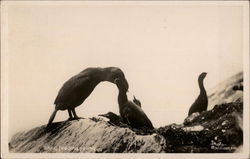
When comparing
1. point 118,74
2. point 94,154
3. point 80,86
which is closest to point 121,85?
point 118,74

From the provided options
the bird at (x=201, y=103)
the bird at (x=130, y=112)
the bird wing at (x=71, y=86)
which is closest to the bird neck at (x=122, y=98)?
the bird at (x=130, y=112)

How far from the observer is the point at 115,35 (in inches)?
61.5

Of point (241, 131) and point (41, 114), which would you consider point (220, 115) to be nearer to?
point (241, 131)

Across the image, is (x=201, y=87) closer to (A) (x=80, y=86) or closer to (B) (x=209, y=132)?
(B) (x=209, y=132)

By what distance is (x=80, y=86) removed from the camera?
5.13 ft

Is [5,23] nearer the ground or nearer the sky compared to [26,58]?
nearer the sky

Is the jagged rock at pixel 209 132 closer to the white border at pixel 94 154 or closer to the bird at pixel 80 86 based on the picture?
the white border at pixel 94 154

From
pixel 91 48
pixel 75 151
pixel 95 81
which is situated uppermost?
pixel 91 48

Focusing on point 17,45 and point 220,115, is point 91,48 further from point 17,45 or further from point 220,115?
point 220,115

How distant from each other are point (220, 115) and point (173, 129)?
0.18 metres

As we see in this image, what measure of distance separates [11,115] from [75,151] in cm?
27

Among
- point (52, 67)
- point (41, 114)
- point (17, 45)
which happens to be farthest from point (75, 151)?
point (17, 45)

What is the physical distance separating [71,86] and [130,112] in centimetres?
24

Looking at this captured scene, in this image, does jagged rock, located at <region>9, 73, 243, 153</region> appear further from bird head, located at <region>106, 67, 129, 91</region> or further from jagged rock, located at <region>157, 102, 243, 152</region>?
bird head, located at <region>106, 67, 129, 91</region>
